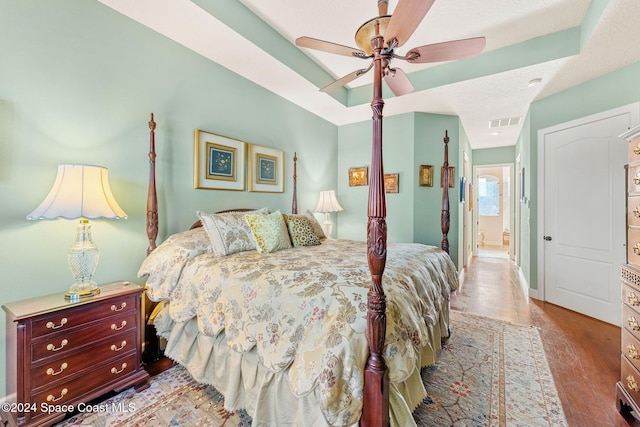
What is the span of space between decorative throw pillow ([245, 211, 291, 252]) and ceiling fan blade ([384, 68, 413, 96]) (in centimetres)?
158

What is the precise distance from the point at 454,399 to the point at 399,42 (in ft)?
7.39

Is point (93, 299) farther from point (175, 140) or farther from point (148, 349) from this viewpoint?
point (175, 140)

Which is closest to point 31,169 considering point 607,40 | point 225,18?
point 225,18

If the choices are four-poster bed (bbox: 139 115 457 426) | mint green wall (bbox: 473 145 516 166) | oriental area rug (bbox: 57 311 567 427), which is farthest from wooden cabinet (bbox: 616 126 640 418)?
mint green wall (bbox: 473 145 516 166)

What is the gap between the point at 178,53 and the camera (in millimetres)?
2504

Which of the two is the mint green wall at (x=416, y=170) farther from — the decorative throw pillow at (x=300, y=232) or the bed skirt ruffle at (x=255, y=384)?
the bed skirt ruffle at (x=255, y=384)

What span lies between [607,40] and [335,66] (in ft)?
8.60

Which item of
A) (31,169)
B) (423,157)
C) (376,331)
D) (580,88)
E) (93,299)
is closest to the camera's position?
(376,331)

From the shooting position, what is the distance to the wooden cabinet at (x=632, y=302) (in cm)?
148

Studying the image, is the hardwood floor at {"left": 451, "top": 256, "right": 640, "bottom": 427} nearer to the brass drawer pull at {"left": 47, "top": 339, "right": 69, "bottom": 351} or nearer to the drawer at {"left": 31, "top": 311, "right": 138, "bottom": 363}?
the drawer at {"left": 31, "top": 311, "right": 138, "bottom": 363}

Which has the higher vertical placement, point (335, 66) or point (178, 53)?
point (335, 66)

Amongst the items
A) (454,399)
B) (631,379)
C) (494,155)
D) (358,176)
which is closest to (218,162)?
(358,176)

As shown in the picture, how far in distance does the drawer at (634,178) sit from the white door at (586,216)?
173 cm

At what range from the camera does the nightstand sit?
1.38 m
